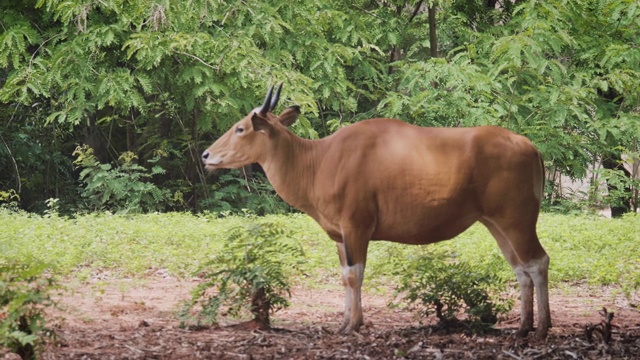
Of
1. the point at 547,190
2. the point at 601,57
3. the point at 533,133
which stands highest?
the point at 601,57

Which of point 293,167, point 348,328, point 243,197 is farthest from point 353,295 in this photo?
point 243,197

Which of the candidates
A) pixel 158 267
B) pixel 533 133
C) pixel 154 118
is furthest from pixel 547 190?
pixel 158 267

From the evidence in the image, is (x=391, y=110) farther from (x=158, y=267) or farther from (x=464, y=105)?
(x=158, y=267)

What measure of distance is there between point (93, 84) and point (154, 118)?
278 centimetres

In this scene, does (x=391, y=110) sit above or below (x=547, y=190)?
above

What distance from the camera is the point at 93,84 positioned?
530 inches

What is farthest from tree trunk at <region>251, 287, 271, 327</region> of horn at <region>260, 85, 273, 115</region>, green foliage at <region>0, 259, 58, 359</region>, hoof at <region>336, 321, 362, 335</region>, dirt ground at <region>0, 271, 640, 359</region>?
green foliage at <region>0, 259, 58, 359</region>

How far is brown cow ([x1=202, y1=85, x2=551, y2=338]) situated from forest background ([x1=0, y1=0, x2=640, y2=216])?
224 inches

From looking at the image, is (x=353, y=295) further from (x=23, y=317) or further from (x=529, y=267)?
(x=23, y=317)

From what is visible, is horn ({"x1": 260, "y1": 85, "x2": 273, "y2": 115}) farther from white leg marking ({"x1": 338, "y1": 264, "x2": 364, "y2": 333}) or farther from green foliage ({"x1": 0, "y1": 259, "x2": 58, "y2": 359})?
green foliage ({"x1": 0, "y1": 259, "x2": 58, "y2": 359})

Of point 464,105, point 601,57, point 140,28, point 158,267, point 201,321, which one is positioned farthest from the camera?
point 601,57

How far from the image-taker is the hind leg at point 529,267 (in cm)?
609

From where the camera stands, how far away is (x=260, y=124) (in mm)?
6516

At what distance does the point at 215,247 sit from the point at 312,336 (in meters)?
4.11
